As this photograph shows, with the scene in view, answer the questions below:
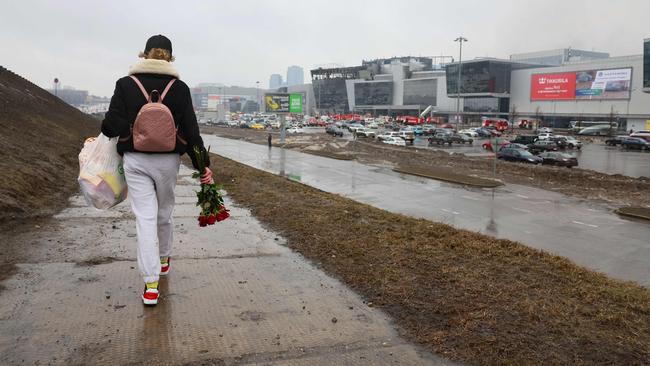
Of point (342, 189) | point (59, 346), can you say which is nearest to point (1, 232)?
point (59, 346)

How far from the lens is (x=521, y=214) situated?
15.5 metres

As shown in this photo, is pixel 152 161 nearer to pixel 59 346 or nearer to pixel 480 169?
pixel 59 346

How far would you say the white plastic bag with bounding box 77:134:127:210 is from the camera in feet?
13.9

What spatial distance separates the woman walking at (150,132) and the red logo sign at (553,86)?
106 metres

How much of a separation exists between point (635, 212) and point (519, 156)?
19798mm

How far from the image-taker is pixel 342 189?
65.7ft

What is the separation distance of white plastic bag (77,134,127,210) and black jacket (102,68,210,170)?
180mm

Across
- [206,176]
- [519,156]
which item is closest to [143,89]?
[206,176]

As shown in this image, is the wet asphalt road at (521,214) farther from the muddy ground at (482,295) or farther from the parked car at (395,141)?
the parked car at (395,141)

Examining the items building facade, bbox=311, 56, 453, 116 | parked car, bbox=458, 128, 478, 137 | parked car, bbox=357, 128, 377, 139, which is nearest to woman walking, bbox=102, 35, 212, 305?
parked car, bbox=357, 128, 377, 139

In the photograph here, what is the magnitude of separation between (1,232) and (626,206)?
18.4 meters

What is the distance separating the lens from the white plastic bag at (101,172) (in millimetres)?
4230

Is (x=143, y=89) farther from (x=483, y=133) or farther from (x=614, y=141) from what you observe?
(x=483, y=133)

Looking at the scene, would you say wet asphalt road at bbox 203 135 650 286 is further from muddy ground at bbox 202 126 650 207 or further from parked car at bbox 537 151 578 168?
parked car at bbox 537 151 578 168
